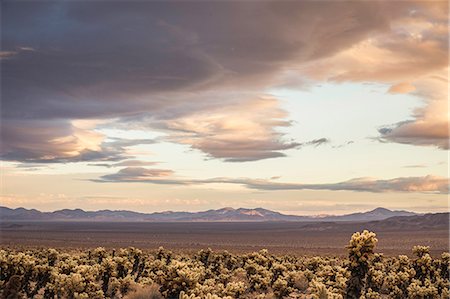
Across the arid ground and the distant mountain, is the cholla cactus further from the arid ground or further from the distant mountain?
the distant mountain

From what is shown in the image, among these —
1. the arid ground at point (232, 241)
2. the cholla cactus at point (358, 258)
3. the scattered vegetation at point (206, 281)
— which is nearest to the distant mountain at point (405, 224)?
the arid ground at point (232, 241)

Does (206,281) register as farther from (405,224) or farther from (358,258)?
(405,224)

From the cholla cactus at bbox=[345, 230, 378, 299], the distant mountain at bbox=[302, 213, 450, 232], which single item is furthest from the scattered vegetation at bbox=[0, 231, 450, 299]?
the distant mountain at bbox=[302, 213, 450, 232]

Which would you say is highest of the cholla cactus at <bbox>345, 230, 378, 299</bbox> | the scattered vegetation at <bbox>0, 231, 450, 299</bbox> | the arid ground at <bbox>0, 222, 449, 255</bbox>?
the cholla cactus at <bbox>345, 230, 378, 299</bbox>

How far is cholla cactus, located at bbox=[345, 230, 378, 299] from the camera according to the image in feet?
63.6

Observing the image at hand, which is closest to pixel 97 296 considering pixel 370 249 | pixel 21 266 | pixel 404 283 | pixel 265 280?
pixel 21 266

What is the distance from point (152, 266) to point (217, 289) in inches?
371

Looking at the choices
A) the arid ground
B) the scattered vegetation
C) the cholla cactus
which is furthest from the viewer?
the arid ground

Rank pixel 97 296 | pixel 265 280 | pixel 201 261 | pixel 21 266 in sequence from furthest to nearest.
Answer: pixel 201 261 < pixel 265 280 < pixel 21 266 < pixel 97 296

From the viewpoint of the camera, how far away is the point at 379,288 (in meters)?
25.8

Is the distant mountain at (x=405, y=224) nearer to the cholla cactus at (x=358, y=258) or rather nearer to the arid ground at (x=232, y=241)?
the arid ground at (x=232, y=241)

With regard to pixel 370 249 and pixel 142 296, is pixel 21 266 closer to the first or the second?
pixel 142 296

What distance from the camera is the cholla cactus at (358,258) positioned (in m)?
19.4

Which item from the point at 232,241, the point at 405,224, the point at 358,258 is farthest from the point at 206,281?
the point at 405,224
